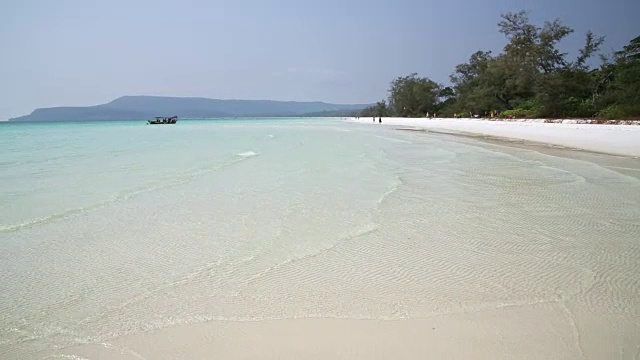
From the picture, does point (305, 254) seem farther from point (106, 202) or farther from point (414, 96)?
point (414, 96)

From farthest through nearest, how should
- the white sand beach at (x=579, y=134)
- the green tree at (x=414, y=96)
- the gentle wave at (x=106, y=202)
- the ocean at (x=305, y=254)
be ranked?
1. the green tree at (x=414, y=96)
2. the white sand beach at (x=579, y=134)
3. the gentle wave at (x=106, y=202)
4. the ocean at (x=305, y=254)

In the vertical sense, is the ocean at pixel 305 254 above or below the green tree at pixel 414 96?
below

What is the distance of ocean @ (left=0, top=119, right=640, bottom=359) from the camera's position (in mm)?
3012

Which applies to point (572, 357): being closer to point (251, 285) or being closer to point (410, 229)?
point (251, 285)

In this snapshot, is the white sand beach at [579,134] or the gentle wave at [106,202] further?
the white sand beach at [579,134]

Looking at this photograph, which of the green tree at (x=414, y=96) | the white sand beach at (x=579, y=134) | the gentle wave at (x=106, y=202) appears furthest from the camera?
the green tree at (x=414, y=96)

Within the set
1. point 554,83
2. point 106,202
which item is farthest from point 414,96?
point 106,202

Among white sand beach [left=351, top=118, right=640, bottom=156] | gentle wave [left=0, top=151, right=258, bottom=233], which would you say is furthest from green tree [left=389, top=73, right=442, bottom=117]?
gentle wave [left=0, top=151, right=258, bottom=233]

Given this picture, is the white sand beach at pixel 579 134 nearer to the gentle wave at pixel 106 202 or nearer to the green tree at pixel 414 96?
the gentle wave at pixel 106 202

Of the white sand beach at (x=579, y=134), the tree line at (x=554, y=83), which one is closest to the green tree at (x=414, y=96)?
the tree line at (x=554, y=83)

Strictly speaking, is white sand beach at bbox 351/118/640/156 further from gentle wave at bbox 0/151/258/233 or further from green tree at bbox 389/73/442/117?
green tree at bbox 389/73/442/117

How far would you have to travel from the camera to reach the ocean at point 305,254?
9.88 ft

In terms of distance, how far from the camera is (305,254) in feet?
14.2

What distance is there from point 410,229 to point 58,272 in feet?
12.7
